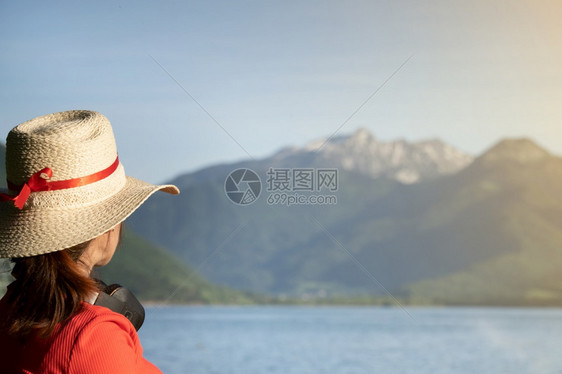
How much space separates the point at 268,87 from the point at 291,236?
64.0 feet

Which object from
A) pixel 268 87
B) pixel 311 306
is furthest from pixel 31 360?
pixel 311 306

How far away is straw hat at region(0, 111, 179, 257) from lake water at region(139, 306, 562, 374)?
1579 centimetres

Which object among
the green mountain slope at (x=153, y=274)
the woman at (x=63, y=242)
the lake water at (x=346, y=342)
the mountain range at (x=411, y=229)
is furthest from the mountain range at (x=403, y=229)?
the woman at (x=63, y=242)

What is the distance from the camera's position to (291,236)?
44.8 meters

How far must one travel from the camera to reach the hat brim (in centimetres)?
79

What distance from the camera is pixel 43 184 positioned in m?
0.82

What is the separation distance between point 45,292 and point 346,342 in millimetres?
24120

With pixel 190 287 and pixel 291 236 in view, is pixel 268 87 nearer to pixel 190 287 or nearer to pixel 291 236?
pixel 190 287

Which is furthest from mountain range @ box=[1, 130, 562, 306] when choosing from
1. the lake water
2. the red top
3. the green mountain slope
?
the red top

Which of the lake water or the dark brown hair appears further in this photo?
the lake water

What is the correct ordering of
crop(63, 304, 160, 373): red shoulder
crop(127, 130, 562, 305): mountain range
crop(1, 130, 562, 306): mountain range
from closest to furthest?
crop(63, 304, 160, 373): red shoulder < crop(1, 130, 562, 306): mountain range < crop(127, 130, 562, 305): mountain range

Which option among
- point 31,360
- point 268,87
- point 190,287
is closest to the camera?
point 31,360

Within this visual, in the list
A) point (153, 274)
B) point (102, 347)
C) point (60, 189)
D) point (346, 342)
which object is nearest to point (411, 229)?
point (153, 274)

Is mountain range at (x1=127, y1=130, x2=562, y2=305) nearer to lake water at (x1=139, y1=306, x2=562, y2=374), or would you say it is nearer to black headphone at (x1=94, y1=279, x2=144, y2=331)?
lake water at (x1=139, y1=306, x2=562, y2=374)
